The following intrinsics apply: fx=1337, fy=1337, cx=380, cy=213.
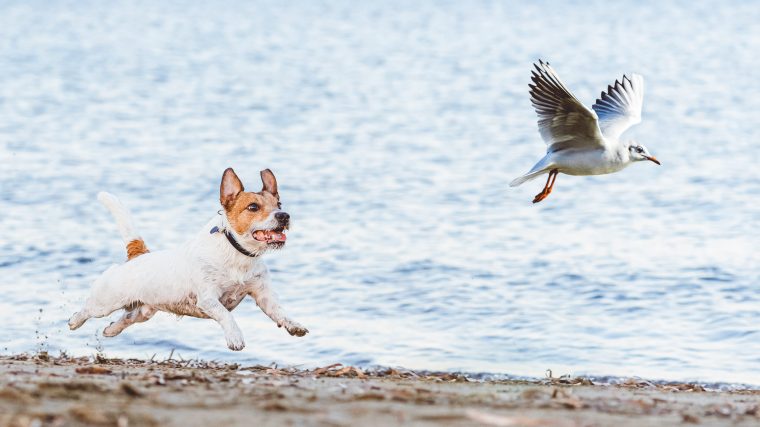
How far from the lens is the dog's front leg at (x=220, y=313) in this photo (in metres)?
7.52

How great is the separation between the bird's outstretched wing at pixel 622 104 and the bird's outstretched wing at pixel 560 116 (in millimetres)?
973

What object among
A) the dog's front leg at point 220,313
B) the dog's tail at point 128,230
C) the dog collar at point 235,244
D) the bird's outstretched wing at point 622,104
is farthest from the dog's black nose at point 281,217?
the bird's outstretched wing at point 622,104

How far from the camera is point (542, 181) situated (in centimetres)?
1647

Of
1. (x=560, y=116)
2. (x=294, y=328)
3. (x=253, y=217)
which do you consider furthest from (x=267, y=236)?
(x=560, y=116)

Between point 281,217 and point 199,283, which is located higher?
point 281,217

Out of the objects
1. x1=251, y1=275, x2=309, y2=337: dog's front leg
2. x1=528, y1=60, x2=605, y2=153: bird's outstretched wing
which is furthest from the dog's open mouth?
x1=528, y1=60, x2=605, y2=153: bird's outstretched wing

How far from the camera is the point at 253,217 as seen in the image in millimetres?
7578

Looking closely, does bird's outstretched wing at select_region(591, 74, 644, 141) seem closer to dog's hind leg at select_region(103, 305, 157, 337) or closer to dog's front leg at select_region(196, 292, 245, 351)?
dog's front leg at select_region(196, 292, 245, 351)

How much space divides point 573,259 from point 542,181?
4257 mm

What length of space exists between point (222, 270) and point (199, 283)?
0.15m

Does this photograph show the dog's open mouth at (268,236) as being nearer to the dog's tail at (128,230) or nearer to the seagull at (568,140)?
the dog's tail at (128,230)

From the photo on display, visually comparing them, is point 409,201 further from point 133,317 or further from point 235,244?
point 235,244

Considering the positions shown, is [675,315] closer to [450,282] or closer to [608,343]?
[608,343]

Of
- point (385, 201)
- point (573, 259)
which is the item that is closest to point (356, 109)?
point (385, 201)
